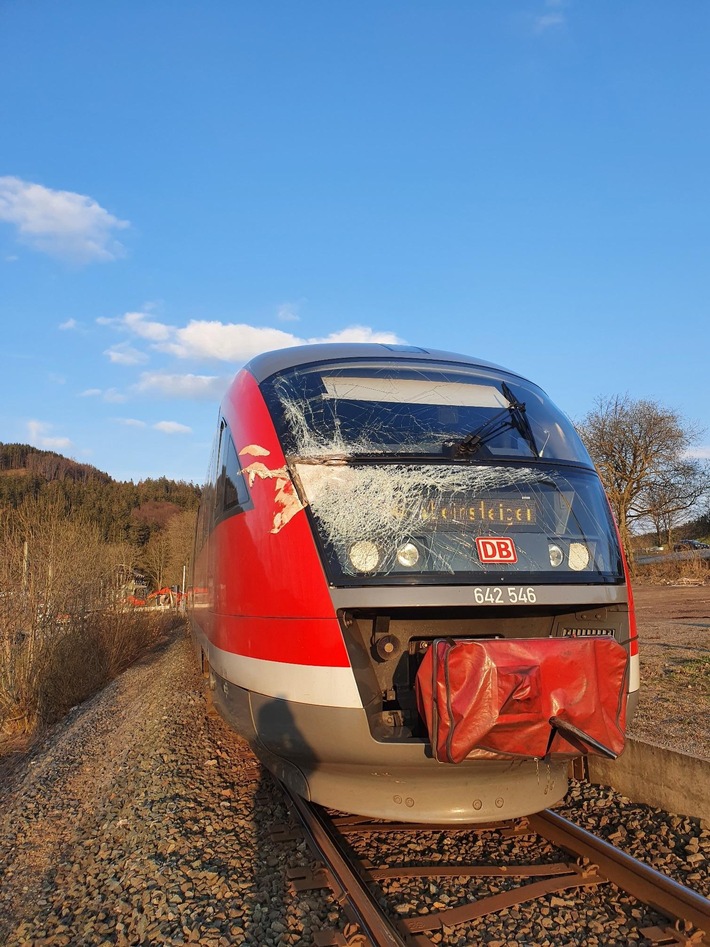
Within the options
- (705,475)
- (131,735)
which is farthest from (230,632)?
(705,475)

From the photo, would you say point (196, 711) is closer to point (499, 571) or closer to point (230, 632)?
point (230, 632)

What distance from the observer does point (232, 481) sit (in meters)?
4.84

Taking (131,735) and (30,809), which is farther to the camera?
(131,735)

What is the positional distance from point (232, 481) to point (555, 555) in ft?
7.08

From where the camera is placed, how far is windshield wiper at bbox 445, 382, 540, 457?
4195 mm

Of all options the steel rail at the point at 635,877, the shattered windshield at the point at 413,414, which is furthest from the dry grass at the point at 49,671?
the steel rail at the point at 635,877

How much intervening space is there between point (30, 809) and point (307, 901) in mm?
3543

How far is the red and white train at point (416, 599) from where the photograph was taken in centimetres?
329

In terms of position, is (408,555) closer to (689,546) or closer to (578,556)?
(578,556)

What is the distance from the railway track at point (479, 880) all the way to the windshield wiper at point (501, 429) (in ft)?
7.10

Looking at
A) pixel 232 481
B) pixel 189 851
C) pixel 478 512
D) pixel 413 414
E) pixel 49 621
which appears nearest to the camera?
pixel 478 512

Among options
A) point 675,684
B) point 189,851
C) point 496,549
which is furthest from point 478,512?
point 675,684

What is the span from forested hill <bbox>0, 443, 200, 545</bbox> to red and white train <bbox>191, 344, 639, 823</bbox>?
16.8 m

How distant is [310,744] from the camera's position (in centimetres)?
356
